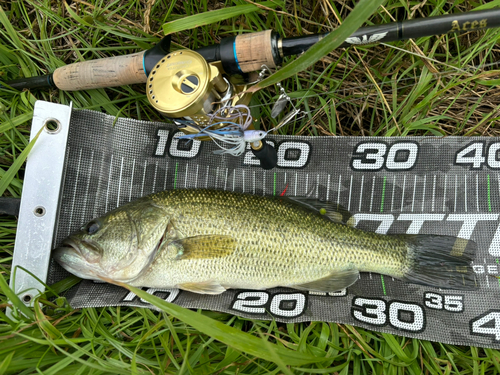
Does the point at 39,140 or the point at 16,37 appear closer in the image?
the point at 39,140

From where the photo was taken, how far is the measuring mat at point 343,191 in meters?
2.40

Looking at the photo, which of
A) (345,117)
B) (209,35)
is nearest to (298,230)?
(345,117)

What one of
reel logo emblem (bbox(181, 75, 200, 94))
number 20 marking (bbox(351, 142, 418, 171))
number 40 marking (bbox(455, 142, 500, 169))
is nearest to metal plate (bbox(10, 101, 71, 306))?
reel logo emblem (bbox(181, 75, 200, 94))

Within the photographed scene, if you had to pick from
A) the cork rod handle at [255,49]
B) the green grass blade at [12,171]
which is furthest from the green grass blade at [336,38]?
the green grass blade at [12,171]

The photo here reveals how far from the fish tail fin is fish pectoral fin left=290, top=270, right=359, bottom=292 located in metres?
0.43

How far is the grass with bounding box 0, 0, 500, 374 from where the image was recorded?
2311 millimetres

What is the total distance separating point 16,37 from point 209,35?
1.55 m

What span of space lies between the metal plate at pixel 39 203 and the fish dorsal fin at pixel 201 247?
0.97 meters

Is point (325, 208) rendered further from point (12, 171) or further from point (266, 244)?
point (12, 171)

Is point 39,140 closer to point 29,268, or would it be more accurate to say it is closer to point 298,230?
point 29,268

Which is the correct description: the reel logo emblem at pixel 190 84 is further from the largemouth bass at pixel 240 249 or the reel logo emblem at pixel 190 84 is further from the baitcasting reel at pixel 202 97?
the largemouth bass at pixel 240 249

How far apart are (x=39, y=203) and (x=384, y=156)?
2698 mm

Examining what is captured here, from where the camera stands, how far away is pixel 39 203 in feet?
7.80

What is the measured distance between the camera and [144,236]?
2244 mm
